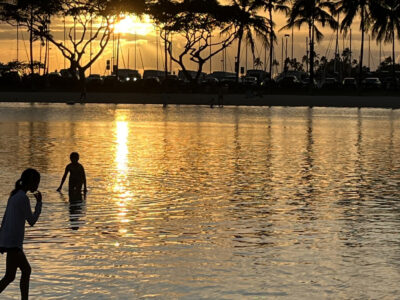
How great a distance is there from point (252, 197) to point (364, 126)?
85.1 ft

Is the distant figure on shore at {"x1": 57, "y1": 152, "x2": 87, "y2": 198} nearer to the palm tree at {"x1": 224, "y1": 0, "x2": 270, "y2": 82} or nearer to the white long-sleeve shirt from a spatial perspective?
the white long-sleeve shirt

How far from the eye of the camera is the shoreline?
70625mm

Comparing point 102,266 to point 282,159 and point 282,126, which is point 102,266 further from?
point 282,126

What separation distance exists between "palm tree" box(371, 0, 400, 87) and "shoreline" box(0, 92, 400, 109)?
28.7 ft

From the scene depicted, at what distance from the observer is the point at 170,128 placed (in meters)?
37.3

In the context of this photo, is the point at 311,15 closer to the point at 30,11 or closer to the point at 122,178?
the point at 30,11

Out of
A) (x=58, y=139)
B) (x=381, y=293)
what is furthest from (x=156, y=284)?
(x=58, y=139)

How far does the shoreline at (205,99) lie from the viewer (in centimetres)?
7062

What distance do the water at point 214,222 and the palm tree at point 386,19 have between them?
5712 centimetres

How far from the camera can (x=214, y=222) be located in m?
13.4

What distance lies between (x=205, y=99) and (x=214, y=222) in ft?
203

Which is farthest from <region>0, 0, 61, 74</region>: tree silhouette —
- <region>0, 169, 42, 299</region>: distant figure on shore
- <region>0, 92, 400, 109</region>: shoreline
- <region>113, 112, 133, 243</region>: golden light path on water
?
<region>0, 169, 42, 299</region>: distant figure on shore

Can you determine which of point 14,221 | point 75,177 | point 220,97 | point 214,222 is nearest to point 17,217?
point 14,221

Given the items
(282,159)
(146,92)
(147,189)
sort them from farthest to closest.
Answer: (146,92), (282,159), (147,189)
